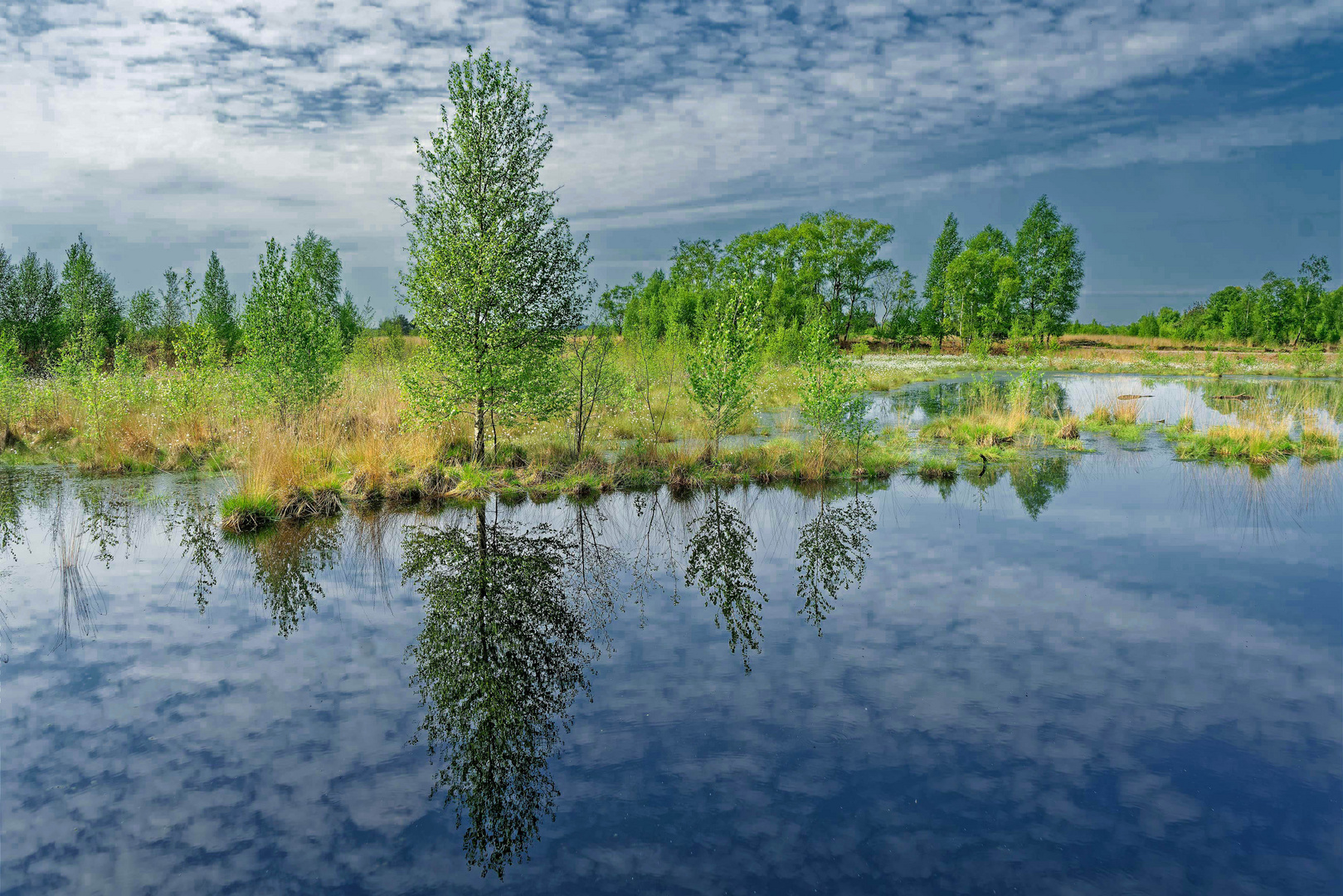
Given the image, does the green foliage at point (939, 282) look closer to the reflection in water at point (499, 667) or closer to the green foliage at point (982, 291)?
the green foliage at point (982, 291)

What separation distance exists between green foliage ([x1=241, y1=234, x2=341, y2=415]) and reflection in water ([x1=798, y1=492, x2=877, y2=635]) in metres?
13.0

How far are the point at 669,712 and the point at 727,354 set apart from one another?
11.5 meters

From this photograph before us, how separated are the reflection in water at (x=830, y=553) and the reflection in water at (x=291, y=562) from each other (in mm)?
6134

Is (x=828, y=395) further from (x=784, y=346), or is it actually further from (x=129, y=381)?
(x=784, y=346)

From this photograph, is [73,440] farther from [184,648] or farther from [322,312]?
[184,648]

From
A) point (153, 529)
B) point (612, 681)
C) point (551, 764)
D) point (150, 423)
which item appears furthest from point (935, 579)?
point (150, 423)

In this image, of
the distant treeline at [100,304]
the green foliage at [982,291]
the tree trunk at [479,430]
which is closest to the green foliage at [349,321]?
the distant treeline at [100,304]

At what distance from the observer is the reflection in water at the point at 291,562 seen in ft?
28.9

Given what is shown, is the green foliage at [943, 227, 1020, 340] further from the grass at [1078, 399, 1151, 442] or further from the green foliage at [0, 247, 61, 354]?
the green foliage at [0, 247, 61, 354]

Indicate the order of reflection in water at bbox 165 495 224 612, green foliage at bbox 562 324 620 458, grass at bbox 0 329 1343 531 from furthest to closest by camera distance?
green foliage at bbox 562 324 620 458 → grass at bbox 0 329 1343 531 → reflection in water at bbox 165 495 224 612

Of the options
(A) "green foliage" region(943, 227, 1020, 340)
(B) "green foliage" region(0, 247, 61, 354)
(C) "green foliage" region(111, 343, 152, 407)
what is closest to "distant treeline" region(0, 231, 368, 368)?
(B) "green foliage" region(0, 247, 61, 354)

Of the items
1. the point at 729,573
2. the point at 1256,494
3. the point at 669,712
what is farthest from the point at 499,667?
the point at 1256,494

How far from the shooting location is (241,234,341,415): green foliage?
17.3 meters

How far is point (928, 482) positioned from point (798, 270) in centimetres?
6218
